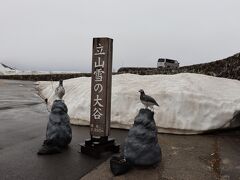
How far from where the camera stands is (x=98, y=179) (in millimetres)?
4012

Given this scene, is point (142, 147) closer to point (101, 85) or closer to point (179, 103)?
point (101, 85)

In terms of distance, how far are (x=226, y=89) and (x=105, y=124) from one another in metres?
4.44

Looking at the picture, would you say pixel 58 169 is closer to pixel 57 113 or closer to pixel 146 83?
pixel 57 113

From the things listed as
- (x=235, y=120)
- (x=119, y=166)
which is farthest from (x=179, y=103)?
(x=119, y=166)

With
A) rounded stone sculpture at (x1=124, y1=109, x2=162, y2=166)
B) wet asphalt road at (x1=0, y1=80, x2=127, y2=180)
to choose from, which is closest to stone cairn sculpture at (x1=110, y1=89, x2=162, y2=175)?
rounded stone sculpture at (x1=124, y1=109, x2=162, y2=166)

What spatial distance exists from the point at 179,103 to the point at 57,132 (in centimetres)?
332

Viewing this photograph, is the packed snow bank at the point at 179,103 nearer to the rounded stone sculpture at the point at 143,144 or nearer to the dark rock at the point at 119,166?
the rounded stone sculpture at the point at 143,144

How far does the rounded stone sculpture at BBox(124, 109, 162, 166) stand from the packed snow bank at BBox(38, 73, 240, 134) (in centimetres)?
267

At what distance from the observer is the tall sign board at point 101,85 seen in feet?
16.8

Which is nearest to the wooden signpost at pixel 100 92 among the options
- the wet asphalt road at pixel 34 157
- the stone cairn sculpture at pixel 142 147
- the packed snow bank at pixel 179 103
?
the wet asphalt road at pixel 34 157

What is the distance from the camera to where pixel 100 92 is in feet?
16.8

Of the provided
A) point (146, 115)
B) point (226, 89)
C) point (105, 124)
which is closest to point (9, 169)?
point (105, 124)

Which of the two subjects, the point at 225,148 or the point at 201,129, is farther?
the point at 201,129

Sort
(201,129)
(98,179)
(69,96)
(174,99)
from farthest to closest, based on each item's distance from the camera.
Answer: (69,96)
(174,99)
(201,129)
(98,179)
